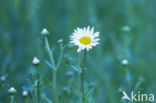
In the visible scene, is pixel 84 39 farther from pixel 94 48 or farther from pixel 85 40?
pixel 94 48

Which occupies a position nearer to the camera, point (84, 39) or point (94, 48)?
point (84, 39)

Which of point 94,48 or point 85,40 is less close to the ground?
point 94,48

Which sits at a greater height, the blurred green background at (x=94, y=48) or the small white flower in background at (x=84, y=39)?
the blurred green background at (x=94, y=48)

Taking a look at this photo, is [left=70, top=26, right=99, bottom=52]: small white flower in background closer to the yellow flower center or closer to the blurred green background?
the yellow flower center

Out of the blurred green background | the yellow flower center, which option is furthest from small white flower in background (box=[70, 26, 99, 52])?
the blurred green background

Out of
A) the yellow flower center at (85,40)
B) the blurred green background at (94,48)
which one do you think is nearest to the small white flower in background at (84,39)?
the yellow flower center at (85,40)

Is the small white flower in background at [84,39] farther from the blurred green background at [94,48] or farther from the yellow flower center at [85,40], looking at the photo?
the blurred green background at [94,48]

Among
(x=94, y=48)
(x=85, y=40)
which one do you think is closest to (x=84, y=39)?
(x=85, y=40)

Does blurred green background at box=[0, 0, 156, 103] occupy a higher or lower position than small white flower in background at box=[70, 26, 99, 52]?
higher
